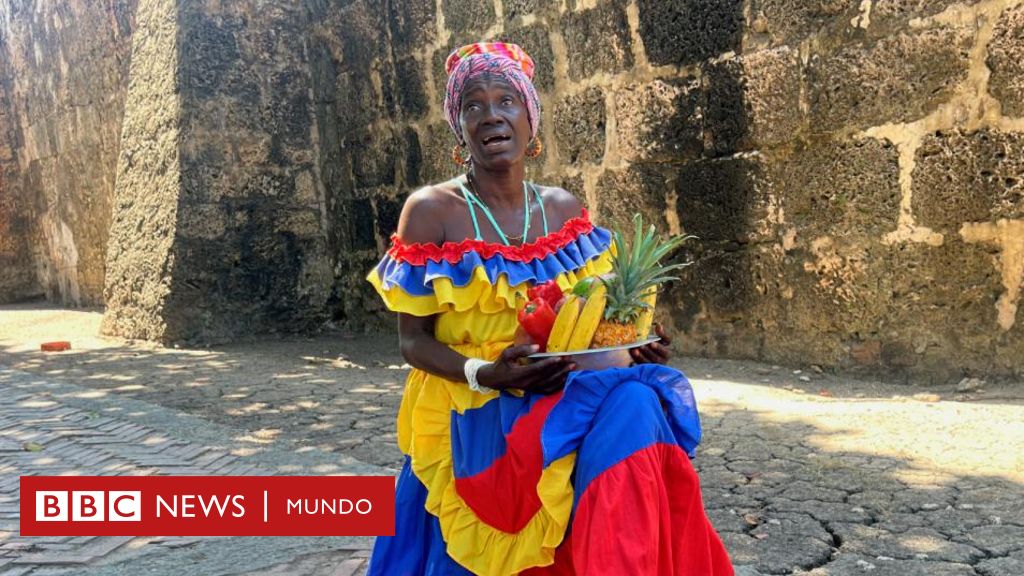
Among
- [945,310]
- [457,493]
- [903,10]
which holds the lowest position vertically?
[457,493]

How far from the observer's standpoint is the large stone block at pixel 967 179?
4.20 m

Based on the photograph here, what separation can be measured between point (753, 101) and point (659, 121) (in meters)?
0.63

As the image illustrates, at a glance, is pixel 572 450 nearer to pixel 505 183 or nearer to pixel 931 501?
pixel 505 183

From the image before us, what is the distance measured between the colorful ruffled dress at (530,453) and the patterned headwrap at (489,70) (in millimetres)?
387

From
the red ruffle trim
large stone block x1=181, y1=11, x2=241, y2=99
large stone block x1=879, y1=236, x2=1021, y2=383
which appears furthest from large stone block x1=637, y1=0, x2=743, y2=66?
large stone block x1=181, y1=11, x2=241, y2=99

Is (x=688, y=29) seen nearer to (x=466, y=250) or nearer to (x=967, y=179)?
(x=967, y=179)

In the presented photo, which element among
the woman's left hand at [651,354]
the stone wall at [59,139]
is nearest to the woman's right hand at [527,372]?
the woman's left hand at [651,354]

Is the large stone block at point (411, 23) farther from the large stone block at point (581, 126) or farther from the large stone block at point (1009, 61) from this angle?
the large stone block at point (1009, 61)

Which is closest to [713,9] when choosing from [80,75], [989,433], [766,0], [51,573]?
[766,0]

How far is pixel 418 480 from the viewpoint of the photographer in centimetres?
235

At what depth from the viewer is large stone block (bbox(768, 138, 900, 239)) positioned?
182 inches

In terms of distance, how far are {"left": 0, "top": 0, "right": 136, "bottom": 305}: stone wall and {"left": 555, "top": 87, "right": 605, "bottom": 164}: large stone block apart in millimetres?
6267

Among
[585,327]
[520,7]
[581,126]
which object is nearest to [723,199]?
[581,126]

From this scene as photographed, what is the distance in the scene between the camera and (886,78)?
4.54 metres
